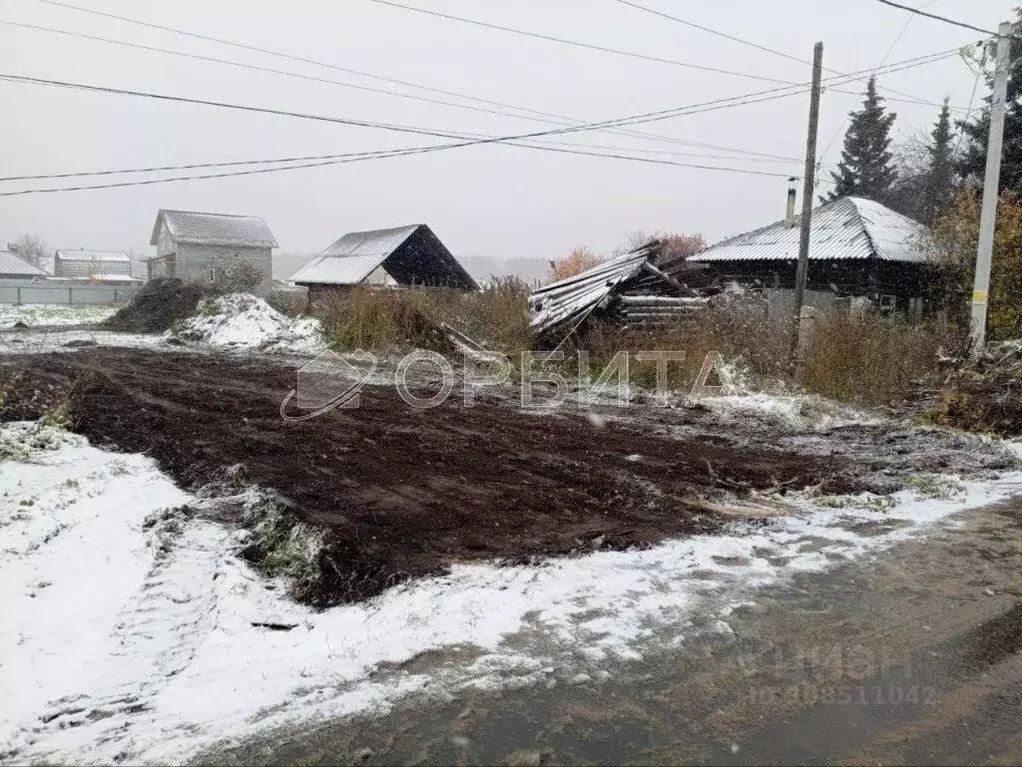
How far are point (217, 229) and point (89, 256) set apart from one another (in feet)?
180

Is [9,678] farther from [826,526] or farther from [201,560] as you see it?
[826,526]

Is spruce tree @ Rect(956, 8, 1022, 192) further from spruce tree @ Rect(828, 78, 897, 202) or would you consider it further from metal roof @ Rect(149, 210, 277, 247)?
metal roof @ Rect(149, 210, 277, 247)

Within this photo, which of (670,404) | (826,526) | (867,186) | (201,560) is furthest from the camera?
(867,186)

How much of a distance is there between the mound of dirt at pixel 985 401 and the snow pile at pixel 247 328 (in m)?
15.6

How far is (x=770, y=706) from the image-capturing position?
330 centimetres

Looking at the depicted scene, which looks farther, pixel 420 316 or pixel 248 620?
pixel 420 316

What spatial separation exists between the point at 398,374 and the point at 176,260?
4007 cm

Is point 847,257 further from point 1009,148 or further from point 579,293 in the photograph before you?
point 579,293

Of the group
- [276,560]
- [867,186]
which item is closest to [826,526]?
[276,560]

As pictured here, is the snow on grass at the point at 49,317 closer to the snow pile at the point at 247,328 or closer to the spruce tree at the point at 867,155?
the snow pile at the point at 247,328

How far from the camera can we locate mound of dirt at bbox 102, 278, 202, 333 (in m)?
28.7

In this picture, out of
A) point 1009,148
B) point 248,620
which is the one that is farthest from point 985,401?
point 1009,148

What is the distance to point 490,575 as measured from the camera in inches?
190

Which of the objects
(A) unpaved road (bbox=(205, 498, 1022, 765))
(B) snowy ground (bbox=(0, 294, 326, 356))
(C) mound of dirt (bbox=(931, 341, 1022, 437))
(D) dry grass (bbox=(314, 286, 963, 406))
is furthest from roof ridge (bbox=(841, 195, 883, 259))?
(A) unpaved road (bbox=(205, 498, 1022, 765))
